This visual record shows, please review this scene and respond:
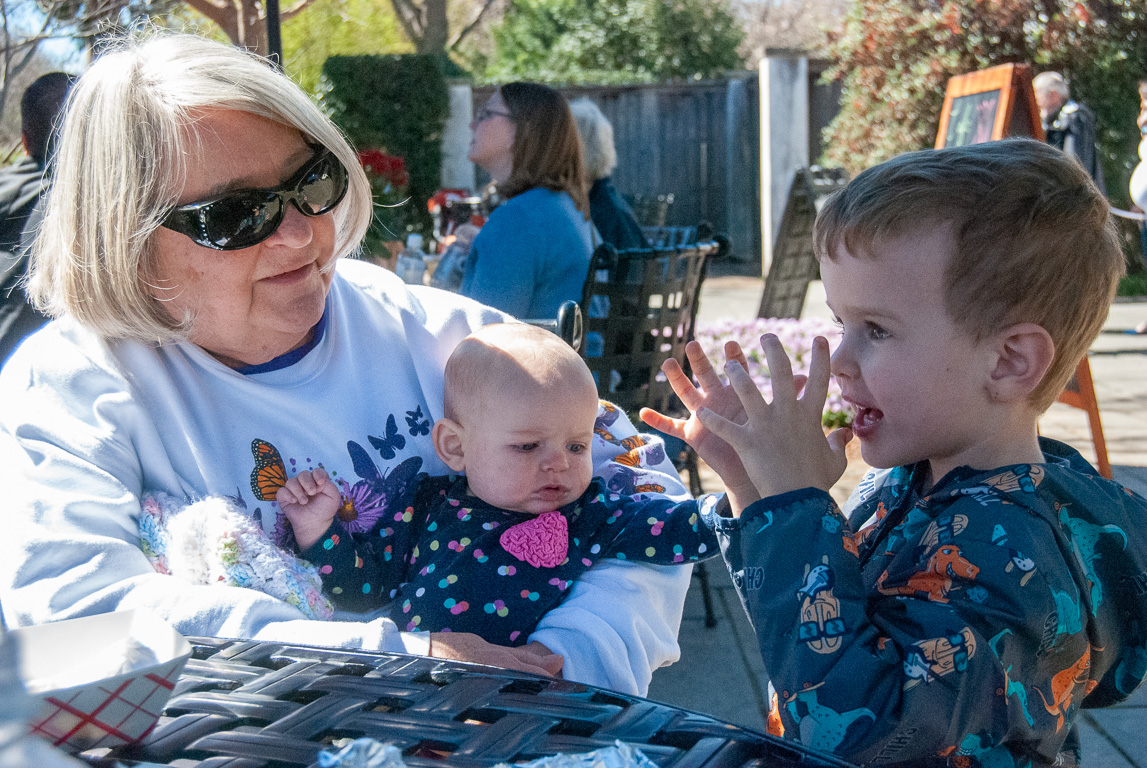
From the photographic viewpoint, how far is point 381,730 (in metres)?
0.89

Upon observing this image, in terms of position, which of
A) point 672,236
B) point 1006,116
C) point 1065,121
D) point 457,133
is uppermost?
point 1006,116

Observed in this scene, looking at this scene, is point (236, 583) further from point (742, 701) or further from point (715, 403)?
point (742, 701)

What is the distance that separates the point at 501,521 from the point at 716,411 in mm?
474

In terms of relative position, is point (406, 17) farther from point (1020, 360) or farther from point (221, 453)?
point (1020, 360)

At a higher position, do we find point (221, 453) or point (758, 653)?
point (221, 453)

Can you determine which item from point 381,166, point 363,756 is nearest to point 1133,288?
point 381,166

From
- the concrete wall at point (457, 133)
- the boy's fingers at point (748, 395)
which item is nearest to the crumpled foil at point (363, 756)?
the boy's fingers at point (748, 395)

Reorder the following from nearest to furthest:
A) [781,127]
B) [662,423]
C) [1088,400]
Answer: [662,423] < [1088,400] < [781,127]

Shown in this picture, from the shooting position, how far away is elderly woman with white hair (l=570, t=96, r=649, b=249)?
5117mm

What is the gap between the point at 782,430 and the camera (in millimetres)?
1207

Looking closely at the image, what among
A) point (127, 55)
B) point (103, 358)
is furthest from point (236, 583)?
point (127, 55)

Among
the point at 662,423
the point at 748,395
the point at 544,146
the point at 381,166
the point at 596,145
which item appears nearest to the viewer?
the point at 748,395

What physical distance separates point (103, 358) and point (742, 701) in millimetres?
2034

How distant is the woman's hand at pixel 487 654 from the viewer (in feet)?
4.48
